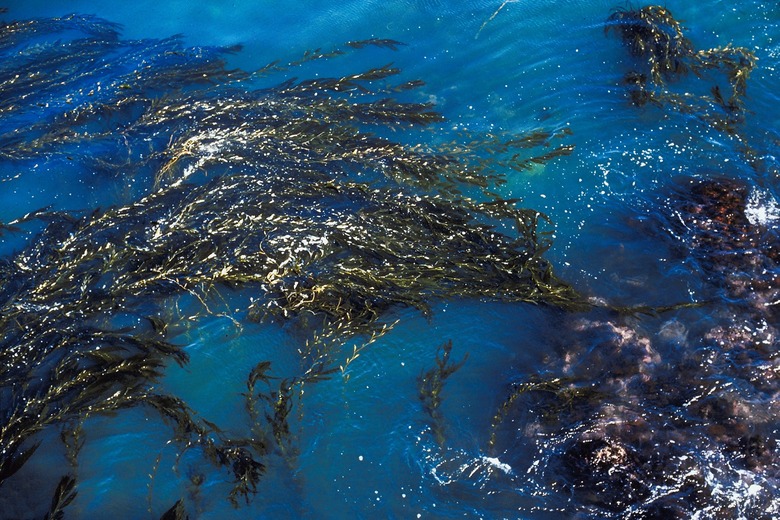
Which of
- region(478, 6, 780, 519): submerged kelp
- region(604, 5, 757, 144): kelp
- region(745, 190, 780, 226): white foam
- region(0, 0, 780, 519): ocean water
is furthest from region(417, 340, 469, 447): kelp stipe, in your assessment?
region(604, 5, 757, 144): kelp

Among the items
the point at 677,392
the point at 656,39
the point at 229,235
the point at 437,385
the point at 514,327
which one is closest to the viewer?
the point at 677,392

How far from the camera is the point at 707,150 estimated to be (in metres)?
5.23

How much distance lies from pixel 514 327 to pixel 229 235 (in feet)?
7.01

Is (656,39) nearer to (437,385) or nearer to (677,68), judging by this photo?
(677,68)

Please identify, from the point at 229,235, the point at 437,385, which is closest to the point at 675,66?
the point at 437,385

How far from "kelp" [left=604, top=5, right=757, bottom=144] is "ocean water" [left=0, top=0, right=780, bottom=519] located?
0.04 metres

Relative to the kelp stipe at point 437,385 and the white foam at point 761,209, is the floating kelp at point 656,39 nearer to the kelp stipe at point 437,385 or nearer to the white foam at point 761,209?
the white foam at point 761,209

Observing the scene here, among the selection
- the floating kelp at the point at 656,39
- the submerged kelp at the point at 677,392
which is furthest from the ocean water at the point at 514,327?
the floating kelp at the point at 656,39

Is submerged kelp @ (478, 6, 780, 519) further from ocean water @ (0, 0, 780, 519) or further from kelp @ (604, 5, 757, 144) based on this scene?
kelp @ (604, 5, 757, 144)

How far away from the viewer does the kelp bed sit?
14.1ft

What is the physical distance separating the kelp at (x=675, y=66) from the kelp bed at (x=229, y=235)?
0.97 m

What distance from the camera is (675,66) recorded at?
570cm

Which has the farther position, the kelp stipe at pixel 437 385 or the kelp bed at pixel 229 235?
the kelp bed at pixel 229 235

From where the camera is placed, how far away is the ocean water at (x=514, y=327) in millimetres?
3908
